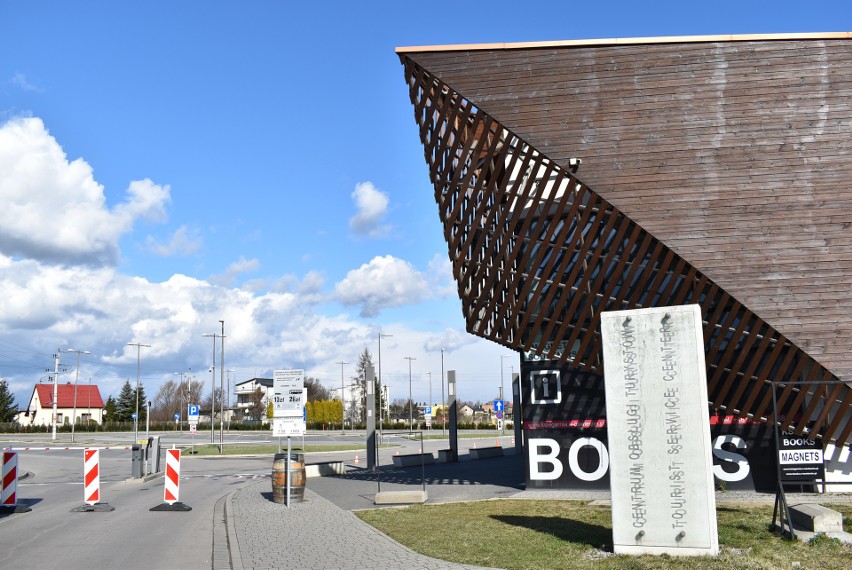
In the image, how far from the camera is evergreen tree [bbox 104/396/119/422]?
354ft

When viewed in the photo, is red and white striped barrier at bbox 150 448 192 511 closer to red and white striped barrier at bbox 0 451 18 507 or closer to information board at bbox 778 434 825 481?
red and white striped barrier at bbox 0 451 18 507

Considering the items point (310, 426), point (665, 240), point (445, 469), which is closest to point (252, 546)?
point (665, 240)

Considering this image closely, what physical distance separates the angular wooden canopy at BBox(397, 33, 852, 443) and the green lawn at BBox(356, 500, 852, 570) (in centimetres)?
354

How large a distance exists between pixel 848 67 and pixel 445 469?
63.5 feet

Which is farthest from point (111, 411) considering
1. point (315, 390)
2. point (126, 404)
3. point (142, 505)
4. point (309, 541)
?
point (309, 541)

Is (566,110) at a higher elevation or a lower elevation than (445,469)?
higher

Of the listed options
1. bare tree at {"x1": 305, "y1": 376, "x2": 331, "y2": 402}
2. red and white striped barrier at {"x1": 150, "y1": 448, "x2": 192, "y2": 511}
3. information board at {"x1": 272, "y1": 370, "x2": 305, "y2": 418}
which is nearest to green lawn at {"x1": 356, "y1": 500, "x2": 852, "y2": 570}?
information board at {"x1": 272, "y1": 370, "x2": 305, "y2": 418}

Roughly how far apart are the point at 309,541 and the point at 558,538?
4098 mm

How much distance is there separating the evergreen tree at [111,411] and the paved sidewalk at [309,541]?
100 metres

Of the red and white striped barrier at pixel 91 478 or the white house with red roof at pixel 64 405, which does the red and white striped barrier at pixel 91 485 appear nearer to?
the red and white striped barrier at pixel 91 478

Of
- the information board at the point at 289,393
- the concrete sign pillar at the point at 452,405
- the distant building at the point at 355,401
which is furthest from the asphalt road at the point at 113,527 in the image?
the distant building at the point at 355,401

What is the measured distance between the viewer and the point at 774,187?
15648mm

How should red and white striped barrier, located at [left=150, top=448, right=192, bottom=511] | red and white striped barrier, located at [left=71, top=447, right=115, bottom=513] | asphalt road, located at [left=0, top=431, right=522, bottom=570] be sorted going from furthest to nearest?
1. red and white striped barrier, located at [left=150, top=448, right=192, bottom=511]
2. red and white striped barrier, located at [left=71, top=447, right=115, bottom=513]
3. asphalt road, located at [left=0, top=431, right=522, bottom=570]

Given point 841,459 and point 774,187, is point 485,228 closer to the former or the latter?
point 774,187
